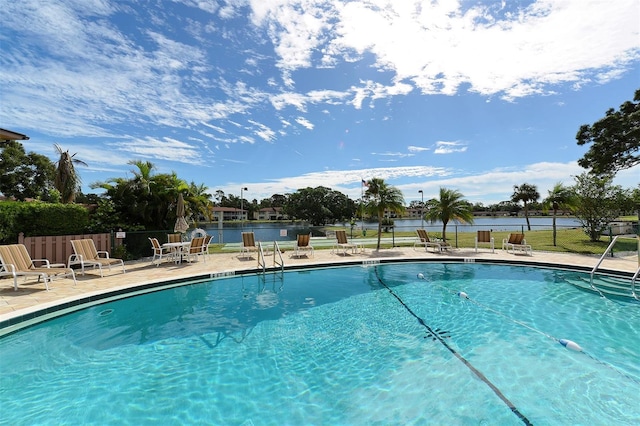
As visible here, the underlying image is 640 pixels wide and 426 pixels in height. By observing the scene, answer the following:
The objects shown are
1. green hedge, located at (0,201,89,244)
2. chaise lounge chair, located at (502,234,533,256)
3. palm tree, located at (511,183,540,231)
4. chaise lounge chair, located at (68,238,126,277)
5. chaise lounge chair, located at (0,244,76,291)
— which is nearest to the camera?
chaise lounge chair, located at (0,244,76,291)

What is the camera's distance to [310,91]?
15.2m

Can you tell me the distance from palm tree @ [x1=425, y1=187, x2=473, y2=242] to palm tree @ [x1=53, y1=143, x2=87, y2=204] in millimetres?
17253

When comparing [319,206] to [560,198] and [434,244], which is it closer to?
[560,198]

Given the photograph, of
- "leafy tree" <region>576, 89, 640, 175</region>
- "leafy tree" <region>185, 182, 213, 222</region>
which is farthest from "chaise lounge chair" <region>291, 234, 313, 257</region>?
"leafy tree" <region>576, 89, 640, 175</region>

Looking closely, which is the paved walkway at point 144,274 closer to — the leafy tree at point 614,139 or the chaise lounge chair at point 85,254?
the chaise lounge chair at point 85,254

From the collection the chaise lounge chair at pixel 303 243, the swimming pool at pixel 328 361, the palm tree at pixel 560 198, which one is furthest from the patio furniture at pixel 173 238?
the palm tree at pixel 560 198

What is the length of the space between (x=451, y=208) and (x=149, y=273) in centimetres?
1343

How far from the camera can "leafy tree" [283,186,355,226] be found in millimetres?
60312

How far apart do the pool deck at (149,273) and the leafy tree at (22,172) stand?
93.6 ft

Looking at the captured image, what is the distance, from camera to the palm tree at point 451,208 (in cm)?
1473

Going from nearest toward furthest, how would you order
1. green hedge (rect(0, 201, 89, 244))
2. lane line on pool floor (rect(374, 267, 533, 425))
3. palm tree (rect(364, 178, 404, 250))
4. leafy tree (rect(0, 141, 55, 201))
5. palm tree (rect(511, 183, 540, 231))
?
1. lane line on pool floor (rect(374, 267, 533, 425))
2. green hedge (rect(0, 201, 89, 244))
3. palm tree (rect(364, 178, 404, 250))
4. leafy tree (rect(0, 141, 55, 201))
5. palm tree (rect(511, 183, 540, 231))

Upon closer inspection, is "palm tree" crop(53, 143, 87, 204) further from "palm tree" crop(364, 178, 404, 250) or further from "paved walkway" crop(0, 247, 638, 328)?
"palm tree" crop(364, 178, 404, 250)

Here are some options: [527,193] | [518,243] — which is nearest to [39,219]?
[518,243]

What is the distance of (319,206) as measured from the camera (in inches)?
2356
